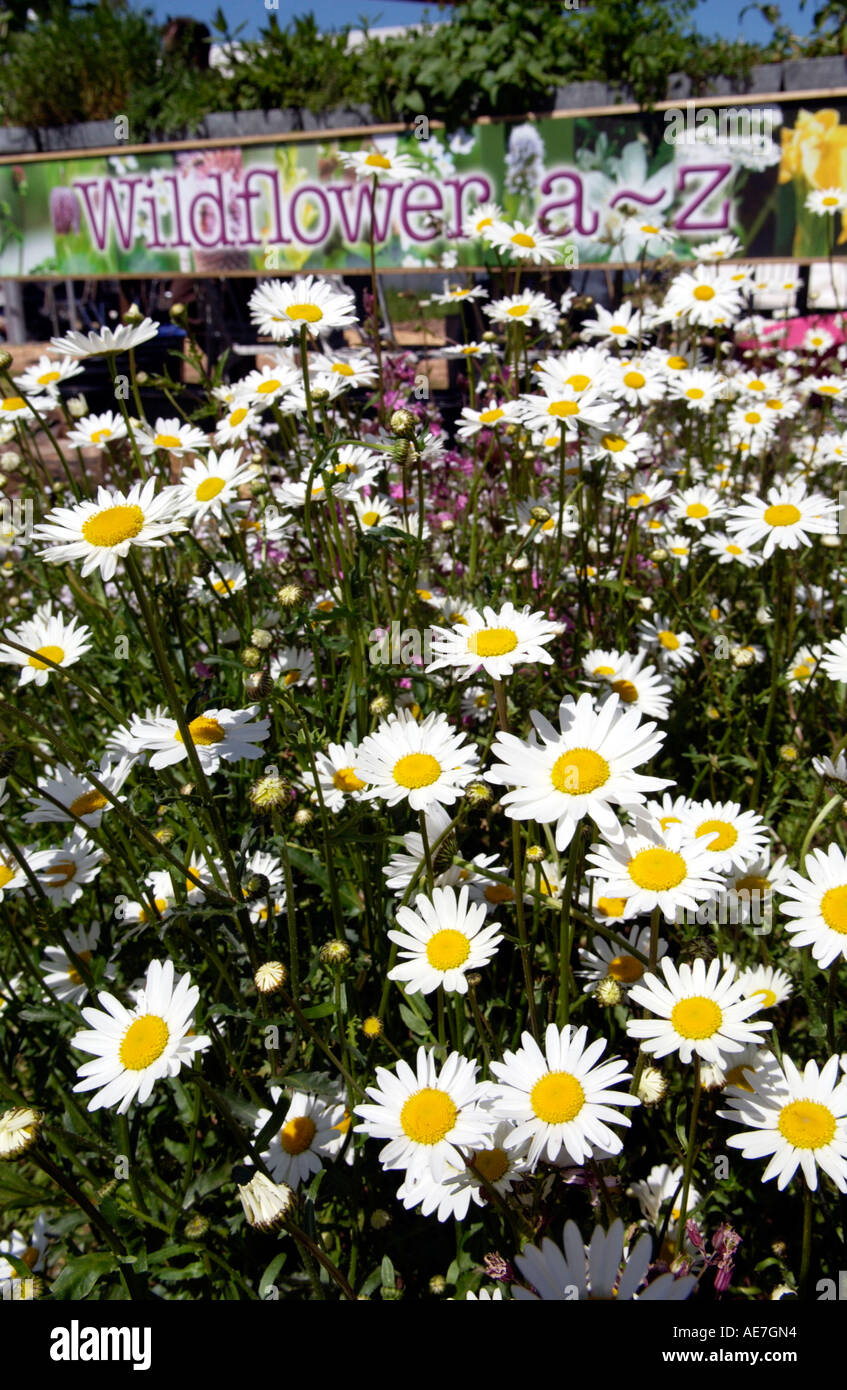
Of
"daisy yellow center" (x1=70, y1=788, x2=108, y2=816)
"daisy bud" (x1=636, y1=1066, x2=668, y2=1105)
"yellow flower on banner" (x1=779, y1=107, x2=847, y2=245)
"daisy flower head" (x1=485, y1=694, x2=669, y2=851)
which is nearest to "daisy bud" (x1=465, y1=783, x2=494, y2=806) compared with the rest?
"daisy flower head" (x1=485, y1=694, x2=669, y2=851)

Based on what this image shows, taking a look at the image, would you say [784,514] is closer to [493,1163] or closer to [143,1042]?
[493,1163]

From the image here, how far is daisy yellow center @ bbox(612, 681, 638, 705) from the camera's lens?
84.1 inches

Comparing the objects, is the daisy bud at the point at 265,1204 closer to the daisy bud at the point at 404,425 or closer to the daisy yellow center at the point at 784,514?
the daisy bud at the point at 404,425

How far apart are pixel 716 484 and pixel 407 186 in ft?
12.6

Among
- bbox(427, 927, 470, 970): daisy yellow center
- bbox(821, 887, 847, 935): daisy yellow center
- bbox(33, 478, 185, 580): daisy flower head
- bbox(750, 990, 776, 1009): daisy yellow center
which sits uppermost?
bbox(33, 478, 185, 580): daisy flower head

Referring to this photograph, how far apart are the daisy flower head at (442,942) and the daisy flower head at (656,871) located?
20cm

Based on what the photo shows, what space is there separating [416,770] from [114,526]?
61cm

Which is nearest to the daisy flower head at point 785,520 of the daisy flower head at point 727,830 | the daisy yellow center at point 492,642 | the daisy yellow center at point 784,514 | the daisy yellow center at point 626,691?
the daisy yellow center at point 784,514

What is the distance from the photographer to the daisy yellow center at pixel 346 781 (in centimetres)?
175

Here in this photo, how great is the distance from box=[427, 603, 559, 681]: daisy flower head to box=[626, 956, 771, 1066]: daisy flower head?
51 cm

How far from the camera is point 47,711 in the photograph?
101 inches

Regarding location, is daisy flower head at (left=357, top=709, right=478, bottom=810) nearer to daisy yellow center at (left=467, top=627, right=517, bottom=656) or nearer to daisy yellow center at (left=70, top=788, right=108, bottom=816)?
daisy yellow center at (left=467, top=627, right=517, bottom=656)
